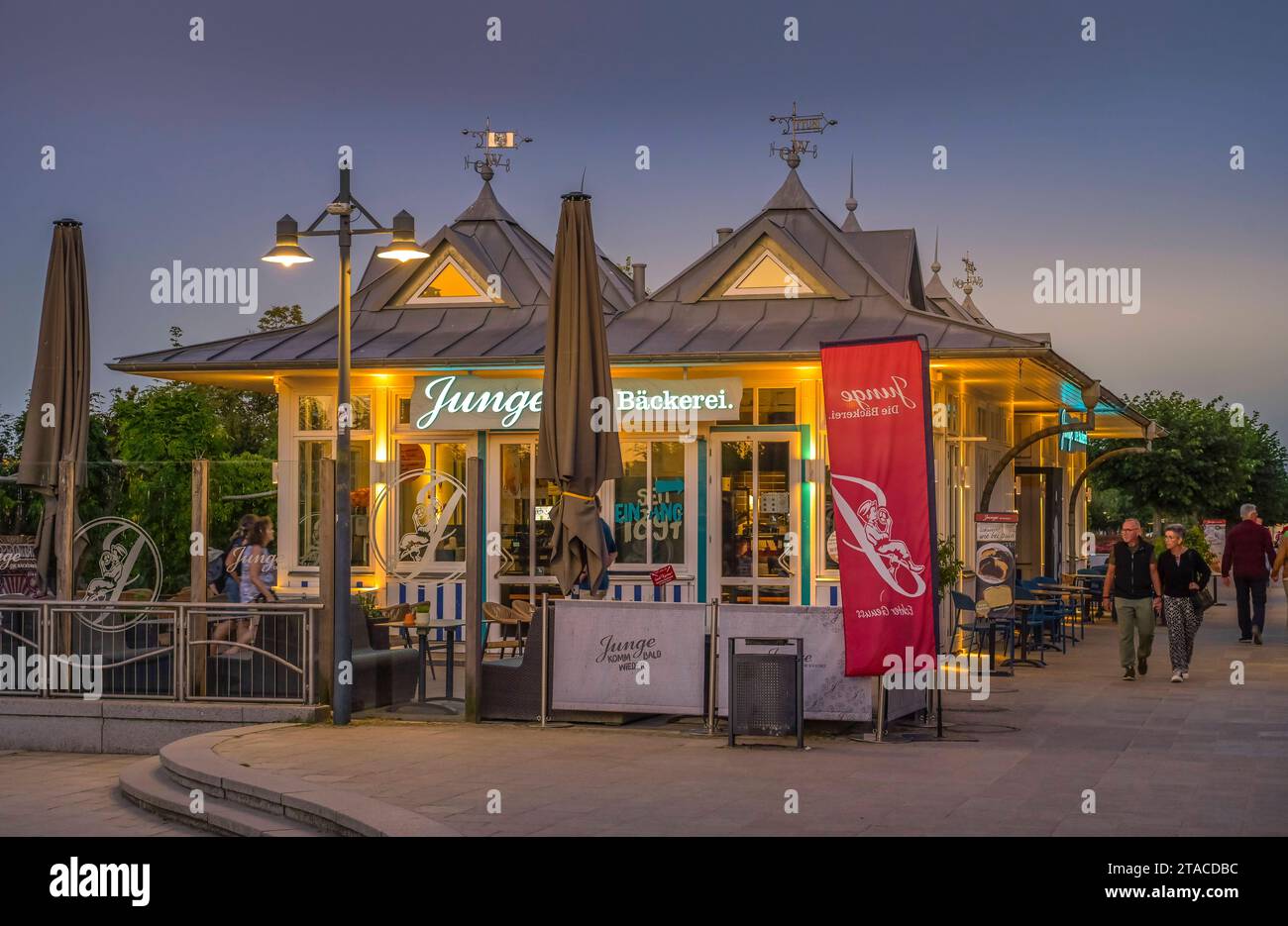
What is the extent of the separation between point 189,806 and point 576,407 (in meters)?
5.56

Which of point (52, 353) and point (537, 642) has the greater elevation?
point (52, 353)

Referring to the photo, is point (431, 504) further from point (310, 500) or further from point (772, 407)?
point (772, 407)

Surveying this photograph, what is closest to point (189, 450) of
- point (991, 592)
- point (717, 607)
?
point (991, 592)

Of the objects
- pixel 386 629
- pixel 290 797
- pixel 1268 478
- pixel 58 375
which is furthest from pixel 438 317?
pixel 1268 478

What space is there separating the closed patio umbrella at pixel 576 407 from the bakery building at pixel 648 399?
4.08 m

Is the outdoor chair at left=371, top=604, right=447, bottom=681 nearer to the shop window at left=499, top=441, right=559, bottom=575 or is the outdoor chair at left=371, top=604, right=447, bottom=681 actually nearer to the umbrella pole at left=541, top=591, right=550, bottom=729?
the umbrella pole at left=541, top=591, right=550, bottom=729

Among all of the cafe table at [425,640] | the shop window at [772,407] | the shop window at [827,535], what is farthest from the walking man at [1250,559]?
the cafe table at [425,640]

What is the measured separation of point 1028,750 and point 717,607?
2645 millimetres

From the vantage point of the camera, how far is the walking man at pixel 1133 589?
58.2ft

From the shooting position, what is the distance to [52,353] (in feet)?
51.7

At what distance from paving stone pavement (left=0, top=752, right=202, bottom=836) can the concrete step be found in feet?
0.29

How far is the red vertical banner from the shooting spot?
496 inches
